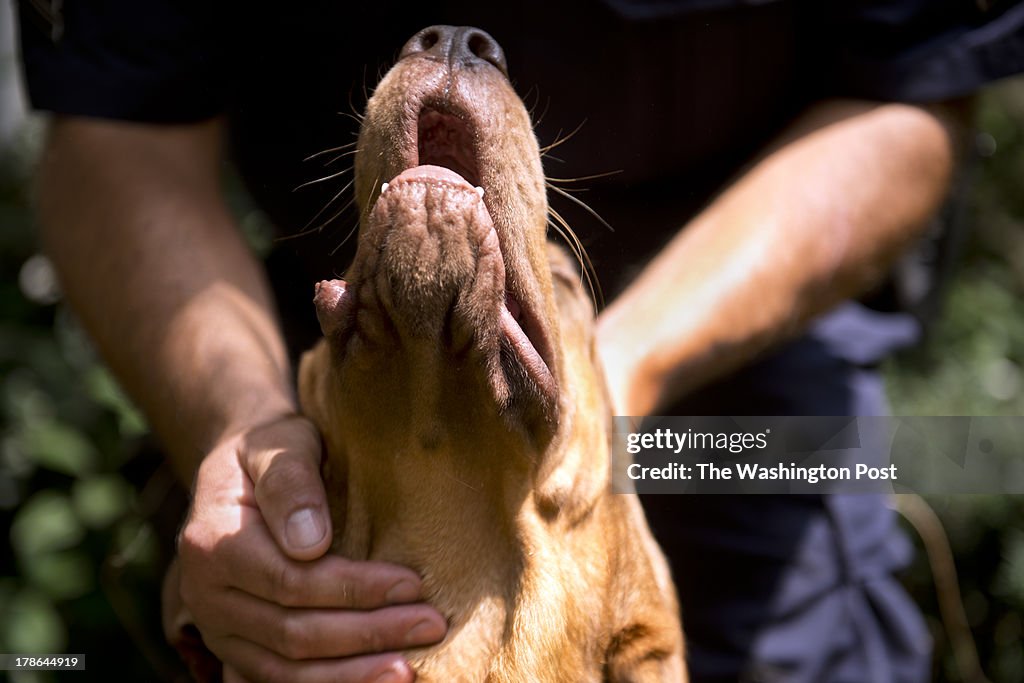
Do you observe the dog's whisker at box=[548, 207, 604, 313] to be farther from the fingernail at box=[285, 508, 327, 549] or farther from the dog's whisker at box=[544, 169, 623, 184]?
the fingernail at box=[285, 508, 327, 549]

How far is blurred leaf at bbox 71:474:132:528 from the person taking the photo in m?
2.64

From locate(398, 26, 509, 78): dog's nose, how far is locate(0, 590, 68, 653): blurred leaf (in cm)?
189

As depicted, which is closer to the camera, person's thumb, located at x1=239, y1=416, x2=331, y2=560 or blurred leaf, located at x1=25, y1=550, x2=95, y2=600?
person's thumb, located at x1=239, y1=416, x2=331, y2=560

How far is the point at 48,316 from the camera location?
2955 mm

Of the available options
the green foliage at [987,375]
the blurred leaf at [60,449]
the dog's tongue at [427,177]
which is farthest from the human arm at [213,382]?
the green foliage at [987,375]

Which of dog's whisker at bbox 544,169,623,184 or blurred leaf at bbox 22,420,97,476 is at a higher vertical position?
dog's whisker at bbox 544,169,623,184

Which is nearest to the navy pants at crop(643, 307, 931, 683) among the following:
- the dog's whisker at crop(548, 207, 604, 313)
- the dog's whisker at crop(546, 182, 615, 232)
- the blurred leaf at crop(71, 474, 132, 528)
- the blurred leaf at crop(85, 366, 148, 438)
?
the dog's whisker at crop(548, 207, 604, 313)

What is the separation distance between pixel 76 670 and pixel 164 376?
2.27 ft

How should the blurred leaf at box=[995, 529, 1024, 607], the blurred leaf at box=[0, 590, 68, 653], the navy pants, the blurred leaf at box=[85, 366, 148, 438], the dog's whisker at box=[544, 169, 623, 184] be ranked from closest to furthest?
the dog's whisker at box=[544, 169, 623, 184] → the navy pants → the blurred leaf at box=[0, 590, 68, 653] → the blurred leaf at box=[85, 366, 148, 438] → the blurred leaf at box=[995, 529, 1024, 607]

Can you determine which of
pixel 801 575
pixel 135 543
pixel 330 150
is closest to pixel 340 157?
pixel 330 150

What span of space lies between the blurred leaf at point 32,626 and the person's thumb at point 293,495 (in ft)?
4.78

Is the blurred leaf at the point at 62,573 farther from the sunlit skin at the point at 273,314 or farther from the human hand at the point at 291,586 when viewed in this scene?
the human hand at the point at 291,586

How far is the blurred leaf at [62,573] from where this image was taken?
2.57 metres

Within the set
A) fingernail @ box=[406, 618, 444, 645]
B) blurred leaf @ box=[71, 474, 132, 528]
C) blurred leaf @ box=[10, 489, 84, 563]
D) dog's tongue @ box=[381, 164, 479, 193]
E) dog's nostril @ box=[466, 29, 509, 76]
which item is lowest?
blurred leaf @ box=[10, 489, 84, 563]
